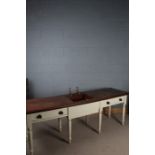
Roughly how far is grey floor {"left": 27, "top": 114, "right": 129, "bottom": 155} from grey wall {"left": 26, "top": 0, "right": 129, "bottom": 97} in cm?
69

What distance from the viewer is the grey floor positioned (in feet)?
8.10

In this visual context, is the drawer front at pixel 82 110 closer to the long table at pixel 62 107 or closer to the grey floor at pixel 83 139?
the long table at pixel 62 107

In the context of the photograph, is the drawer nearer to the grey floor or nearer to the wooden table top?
the wooden table top

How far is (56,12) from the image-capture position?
3.44 meters

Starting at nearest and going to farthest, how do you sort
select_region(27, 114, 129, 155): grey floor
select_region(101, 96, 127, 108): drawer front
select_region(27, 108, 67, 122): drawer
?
1. select_region(27, 108, 67, 122): drawer
2. select_region(27, 114, 129, 155): grey floor
3. select_region(101, 96, 127, 108): drawer front

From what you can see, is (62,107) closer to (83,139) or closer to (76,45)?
(83,139)

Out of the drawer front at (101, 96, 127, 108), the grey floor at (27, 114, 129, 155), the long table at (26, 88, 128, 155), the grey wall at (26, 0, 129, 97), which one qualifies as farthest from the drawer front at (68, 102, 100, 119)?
the grey wall at (26, 0, 129, 97)

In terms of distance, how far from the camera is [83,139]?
9.14ft

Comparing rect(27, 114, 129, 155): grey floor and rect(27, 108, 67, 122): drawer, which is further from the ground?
rect(27, 108, 67, 122): drawer

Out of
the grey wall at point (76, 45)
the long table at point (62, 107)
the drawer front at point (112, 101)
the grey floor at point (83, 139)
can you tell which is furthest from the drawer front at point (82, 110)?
the grey wall at point (76, 45)
